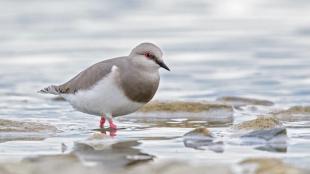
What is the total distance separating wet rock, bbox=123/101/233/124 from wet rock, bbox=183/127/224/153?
2.06 metres

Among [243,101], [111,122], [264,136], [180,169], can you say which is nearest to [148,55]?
[111,122]

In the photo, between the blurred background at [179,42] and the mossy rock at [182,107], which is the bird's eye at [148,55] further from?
the blurred background at [179,42]

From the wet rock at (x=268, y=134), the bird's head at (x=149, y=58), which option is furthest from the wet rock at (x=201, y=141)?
the bird's head at (x=149, y=58)

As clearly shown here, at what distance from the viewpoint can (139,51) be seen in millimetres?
10305

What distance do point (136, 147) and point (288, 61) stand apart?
799cm

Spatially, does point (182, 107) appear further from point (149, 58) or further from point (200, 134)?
point (200, 134)

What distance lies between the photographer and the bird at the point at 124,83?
10.1 metres

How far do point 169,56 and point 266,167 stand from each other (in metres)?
10.3

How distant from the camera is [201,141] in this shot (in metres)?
9.30

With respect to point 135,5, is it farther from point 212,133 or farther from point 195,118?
point 212,133

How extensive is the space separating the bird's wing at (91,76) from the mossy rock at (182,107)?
149 centimetres

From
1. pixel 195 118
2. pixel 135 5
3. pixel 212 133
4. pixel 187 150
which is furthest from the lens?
pixel 135 5

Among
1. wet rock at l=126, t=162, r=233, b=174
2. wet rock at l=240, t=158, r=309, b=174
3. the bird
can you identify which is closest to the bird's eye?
the bird

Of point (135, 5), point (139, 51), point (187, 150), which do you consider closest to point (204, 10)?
point (135, 5)
